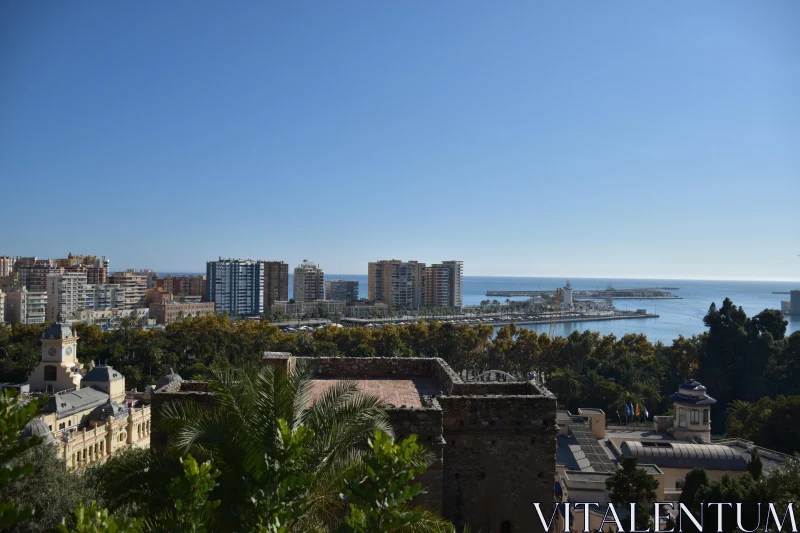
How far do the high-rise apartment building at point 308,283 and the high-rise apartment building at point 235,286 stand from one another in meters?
12.3

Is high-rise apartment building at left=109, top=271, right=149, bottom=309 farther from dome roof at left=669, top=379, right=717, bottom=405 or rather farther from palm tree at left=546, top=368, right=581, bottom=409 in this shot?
dome roof at left=669, top=379, right=717, bottom=405

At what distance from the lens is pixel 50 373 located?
127ft

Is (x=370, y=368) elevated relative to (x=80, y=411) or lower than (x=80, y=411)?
elevated

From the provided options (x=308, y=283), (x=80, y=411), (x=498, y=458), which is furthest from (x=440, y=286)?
(x=498, y=458)

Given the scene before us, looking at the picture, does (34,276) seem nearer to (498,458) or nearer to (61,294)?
(61,294)

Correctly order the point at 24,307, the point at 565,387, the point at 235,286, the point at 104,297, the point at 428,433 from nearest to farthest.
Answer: the point at 428,433, the point at 565,387, the point at 24,307, the point at 104,297, the point at 235,286

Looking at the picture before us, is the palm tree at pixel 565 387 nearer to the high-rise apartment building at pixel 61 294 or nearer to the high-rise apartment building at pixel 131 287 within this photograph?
the high-rise apartment building at pixel 61 294

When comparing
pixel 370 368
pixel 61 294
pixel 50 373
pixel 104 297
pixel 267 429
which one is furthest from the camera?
pixel 104 297

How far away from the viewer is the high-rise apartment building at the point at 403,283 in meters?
138

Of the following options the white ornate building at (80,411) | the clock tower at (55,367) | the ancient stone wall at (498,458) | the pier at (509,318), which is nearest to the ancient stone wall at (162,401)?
the ancient stone wall at (498,458)

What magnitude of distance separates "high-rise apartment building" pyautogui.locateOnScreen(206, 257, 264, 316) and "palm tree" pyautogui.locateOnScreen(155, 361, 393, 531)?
123840 mm

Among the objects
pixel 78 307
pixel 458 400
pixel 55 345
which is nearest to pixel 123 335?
pixel 55 345

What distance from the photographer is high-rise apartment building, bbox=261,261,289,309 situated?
436 ft

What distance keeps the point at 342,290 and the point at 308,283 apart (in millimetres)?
34498
